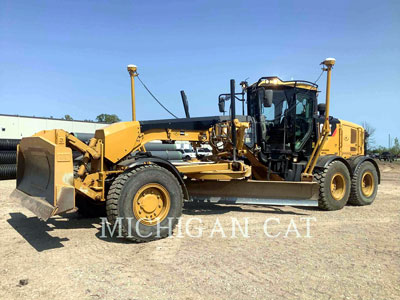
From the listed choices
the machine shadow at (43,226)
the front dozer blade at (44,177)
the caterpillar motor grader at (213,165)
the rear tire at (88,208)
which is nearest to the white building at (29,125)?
the machine shadow at (43,226)

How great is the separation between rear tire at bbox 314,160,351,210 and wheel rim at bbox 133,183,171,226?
12.6ft

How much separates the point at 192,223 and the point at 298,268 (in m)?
2.60

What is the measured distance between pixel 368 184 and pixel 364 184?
10 cm

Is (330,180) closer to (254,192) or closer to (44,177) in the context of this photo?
(254,192)

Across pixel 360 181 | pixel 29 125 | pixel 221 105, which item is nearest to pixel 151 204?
pixel 221 105

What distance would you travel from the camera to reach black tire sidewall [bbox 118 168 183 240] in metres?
4.80

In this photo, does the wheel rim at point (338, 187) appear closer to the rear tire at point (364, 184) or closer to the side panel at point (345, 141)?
the rear tire at point (364, 184)

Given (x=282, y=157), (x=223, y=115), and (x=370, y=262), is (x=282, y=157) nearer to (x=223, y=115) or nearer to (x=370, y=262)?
(x=223, y=115)

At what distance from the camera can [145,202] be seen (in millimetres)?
5074

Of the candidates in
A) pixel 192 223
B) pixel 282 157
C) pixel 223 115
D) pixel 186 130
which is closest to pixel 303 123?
pixel 282 157

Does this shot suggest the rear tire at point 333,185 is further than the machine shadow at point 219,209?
Yes

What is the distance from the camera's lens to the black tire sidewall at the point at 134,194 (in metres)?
4.80

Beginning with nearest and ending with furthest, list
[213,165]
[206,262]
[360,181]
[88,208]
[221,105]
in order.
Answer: [206,262], [88,208], [213,165], [221,105], [360,181]

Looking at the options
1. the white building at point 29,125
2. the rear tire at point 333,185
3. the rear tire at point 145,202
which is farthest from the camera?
the white building at point 29,125
